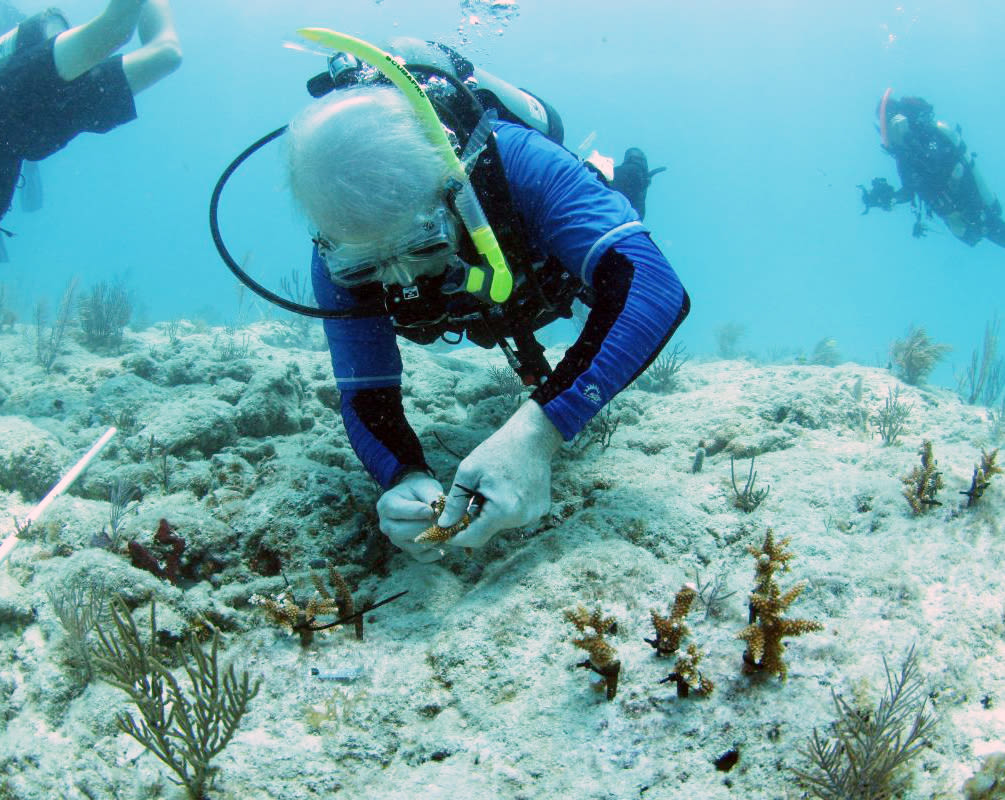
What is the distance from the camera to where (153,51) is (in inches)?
263

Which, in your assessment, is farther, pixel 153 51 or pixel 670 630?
pixel 153 51

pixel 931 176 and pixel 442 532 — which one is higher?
pixel 931 176

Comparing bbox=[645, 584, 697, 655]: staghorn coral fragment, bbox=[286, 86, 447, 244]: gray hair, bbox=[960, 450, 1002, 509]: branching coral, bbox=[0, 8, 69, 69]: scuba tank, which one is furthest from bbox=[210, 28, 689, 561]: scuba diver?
bbox=[0, 8, 69, 69]: scuba tank

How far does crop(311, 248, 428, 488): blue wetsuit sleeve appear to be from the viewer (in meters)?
2.92

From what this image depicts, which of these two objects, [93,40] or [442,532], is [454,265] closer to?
[442,532]

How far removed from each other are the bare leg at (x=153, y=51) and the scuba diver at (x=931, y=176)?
1470 centimetres

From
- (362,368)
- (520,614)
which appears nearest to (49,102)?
(362,368)

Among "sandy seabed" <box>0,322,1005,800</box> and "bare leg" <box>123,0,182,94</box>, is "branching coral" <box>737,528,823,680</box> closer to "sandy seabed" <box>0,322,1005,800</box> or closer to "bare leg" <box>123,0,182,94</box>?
"sandy seabed" <box>0,322,1005,800</box>

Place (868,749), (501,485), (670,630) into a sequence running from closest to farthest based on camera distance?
(868,749)
(670,630)
(501,485)

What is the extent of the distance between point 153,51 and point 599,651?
8.46 m

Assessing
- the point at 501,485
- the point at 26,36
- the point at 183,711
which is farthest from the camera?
the point at 26,36

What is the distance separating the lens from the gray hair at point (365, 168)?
6.78 ft

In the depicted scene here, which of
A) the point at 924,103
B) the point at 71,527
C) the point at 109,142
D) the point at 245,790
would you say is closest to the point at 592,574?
the point at 245,790

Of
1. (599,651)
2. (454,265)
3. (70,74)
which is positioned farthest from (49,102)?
(599,651)
